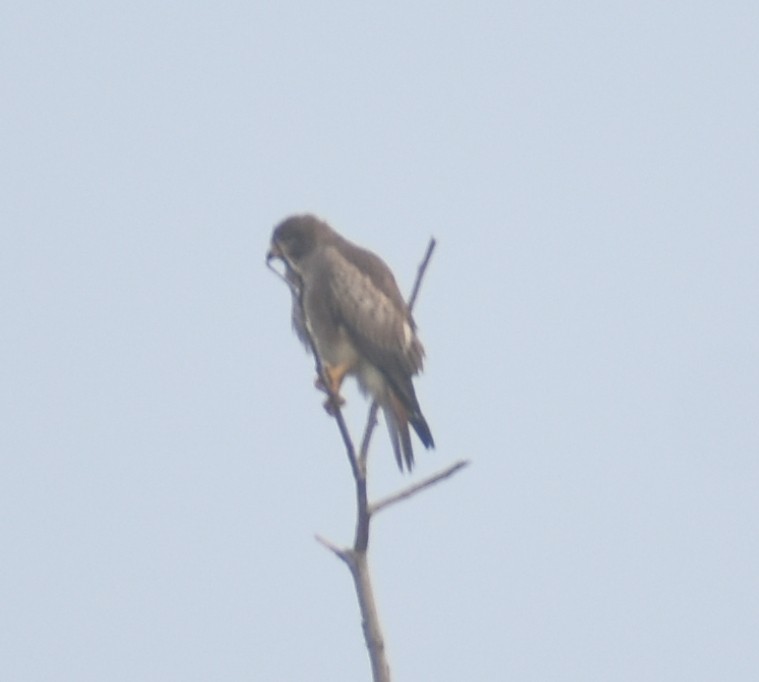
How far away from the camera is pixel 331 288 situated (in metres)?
9.52

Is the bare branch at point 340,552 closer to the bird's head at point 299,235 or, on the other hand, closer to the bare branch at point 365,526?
the bare branch at point 365,526

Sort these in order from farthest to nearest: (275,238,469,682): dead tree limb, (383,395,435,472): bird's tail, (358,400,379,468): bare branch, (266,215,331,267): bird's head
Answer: (266,215,331,267): bird's head < (383,395,435,472): bird's tail < (358,400,379,468): bare branch < (275,238,469,682): dead tree limb

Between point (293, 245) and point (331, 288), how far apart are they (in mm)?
822

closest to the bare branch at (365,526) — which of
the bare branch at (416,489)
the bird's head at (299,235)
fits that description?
the bare branch at (416,489)

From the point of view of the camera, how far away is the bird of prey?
8.90 meters

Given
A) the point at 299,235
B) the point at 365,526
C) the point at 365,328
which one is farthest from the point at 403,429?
the point at 365,526

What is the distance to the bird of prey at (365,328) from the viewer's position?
8.90 meters

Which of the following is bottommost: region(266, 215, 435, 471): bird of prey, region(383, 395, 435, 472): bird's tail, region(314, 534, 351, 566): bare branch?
region(314, 534, 351, 566): bare branch

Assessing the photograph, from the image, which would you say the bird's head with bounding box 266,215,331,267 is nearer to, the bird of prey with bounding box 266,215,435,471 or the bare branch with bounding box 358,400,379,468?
the bird of prey with bounding box 266,215,435,471

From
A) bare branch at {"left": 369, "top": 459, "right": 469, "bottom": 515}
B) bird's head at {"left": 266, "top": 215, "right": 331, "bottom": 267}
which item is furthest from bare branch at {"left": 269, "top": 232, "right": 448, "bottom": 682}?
bird's head at {"left": 266, "top": 215, "right": 331, "bottom": 267}

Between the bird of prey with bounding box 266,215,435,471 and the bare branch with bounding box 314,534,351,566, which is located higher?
the bird of prey with bounding box 266,215,435,471

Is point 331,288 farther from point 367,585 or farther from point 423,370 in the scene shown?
point 367,585

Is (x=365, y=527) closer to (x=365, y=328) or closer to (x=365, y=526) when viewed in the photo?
(x=365, y=526)

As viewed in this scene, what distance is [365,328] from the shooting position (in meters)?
9.25
